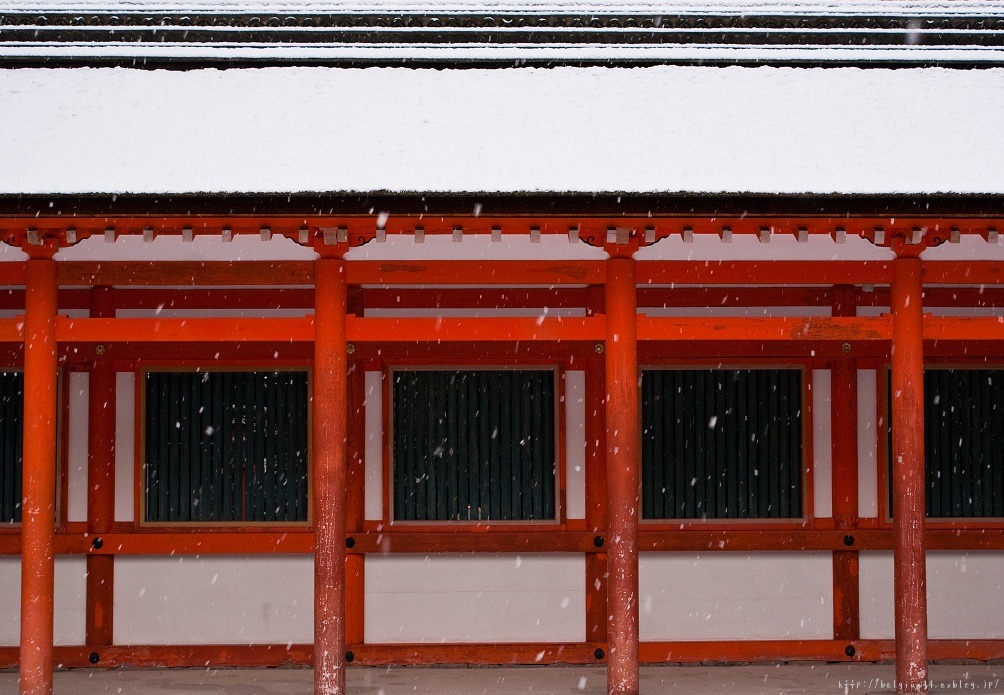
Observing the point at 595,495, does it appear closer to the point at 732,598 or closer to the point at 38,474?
the point at 732,598

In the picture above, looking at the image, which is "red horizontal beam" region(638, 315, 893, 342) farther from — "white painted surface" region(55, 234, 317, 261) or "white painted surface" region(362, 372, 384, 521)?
"white painted surface" region(55, 234, 317, 261)

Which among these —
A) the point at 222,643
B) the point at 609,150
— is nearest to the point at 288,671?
the point at 222,643

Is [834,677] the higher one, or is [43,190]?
[43,190]

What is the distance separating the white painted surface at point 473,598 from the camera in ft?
28.9

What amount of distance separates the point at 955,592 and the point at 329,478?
5.17 metres

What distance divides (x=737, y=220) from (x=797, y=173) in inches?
23.7

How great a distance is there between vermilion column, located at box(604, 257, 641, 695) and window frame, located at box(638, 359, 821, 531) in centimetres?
157

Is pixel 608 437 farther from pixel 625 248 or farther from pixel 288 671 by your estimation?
pixel 288 671

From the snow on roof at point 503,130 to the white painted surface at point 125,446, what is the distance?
7.14ft

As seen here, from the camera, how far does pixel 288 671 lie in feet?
28.3

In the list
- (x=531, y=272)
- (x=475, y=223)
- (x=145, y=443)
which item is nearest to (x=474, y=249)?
(x=531, y=272)

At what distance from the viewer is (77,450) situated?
8867 mm

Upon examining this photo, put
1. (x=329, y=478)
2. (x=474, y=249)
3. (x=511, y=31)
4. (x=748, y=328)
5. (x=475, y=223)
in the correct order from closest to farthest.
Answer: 1. (x=475, y=223)
2. (x=329, y=478)
3. (x=748, y=328)
4. (x=474, y=249)
5. (x=511, y=31)

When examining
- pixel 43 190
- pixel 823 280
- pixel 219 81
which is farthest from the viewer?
pixel 219 81
